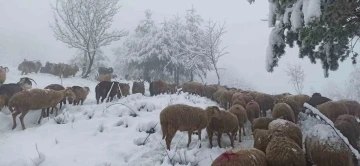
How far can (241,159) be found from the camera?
437 cm

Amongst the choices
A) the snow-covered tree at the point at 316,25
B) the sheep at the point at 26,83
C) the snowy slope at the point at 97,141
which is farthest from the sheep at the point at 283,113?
the sheep at the point at 26,83

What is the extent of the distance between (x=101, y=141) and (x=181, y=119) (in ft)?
7.68

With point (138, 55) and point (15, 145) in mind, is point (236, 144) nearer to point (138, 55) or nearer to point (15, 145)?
point (15, 145)

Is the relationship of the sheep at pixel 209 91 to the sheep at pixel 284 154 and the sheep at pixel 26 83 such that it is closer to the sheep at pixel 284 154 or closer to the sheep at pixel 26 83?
the sheep at pixel 26 83

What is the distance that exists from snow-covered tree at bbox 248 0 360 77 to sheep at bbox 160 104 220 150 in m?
2.15

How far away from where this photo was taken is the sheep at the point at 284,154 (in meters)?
4.51

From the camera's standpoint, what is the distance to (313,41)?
5375mm

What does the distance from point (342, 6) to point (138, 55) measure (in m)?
28.0

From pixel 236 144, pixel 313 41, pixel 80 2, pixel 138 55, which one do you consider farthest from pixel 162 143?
pixel 138 55

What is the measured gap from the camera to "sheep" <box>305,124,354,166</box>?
4.61 m

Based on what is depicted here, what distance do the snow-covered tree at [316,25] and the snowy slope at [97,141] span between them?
2.94 m

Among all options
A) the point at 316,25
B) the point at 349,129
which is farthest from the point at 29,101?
the point at 349,129

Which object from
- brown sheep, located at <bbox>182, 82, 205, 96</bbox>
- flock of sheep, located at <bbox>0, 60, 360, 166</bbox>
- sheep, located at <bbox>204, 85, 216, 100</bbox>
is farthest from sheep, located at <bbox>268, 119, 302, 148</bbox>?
brown sheep, located at <bbox>182, 82, 205, 96</bbox>

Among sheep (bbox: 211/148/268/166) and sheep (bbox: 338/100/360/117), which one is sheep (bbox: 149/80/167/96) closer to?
sheep (bbox: 338/100/360/117)
